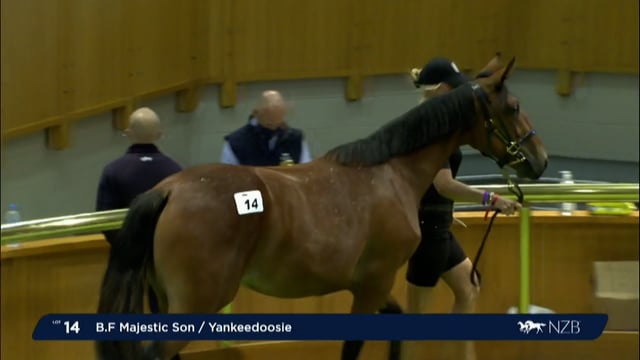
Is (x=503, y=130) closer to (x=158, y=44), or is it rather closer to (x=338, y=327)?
(x=338, y=327)

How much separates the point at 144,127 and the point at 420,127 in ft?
3.35

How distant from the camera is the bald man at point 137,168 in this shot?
3867mm

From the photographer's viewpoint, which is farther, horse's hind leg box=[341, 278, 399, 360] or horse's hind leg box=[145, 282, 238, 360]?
horse's hind leg box=[341, 278, 399, 360]

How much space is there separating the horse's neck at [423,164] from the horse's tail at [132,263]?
0.81 meters

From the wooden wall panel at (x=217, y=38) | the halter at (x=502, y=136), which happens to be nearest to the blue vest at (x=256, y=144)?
the wooden wall panel at (x=217, y=38)

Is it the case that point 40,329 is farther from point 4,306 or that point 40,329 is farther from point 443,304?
point 443,304

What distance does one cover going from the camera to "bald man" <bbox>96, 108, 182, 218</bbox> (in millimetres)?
3867

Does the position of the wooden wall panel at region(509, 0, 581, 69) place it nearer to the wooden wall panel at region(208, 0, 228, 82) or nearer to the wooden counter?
the wooden counter

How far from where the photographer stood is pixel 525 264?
4387mm

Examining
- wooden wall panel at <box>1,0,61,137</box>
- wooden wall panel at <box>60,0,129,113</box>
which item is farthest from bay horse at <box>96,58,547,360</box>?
wooden wall panel at <box>1,0,61,137</box>

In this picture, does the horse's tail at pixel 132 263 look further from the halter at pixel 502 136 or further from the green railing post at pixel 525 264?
the green railing post at pixel 525 264

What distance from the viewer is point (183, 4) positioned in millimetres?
4281

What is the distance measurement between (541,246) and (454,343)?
0.55 metres

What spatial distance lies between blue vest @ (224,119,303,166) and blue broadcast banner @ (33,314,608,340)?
37.2 inches
